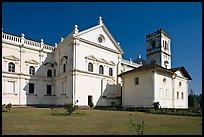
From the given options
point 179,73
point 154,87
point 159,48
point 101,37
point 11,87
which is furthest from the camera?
point 159,48

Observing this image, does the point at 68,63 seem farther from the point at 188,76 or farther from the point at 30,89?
the point at 188,76

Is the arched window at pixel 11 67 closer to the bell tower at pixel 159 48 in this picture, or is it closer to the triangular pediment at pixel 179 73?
the triangular pediment at pixel 179 73

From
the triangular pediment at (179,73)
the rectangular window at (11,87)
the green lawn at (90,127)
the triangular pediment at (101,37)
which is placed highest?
the triangular pediment at (101,37)

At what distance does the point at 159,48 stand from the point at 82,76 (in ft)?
97.9

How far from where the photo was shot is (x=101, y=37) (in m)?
38.1

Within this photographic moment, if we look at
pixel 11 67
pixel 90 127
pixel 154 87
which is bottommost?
pixel 90 127

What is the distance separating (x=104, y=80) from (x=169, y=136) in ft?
93.9

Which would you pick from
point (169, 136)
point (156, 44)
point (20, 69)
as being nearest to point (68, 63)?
point (20, 69)

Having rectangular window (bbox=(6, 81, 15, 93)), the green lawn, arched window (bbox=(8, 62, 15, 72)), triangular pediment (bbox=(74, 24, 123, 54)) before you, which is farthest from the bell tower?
the green lawn

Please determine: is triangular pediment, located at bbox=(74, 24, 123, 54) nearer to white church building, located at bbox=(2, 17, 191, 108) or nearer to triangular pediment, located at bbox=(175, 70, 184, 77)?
white church building, located at bbox=(2, 17, 191, 108)

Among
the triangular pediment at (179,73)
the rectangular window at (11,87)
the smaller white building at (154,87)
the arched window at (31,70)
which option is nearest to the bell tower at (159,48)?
the triangular pediment at (179,73)

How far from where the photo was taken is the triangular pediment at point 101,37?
34844 mm

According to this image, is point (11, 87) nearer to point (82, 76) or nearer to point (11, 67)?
point (11, 67)

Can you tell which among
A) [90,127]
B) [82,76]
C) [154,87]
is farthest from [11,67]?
[90,127]
